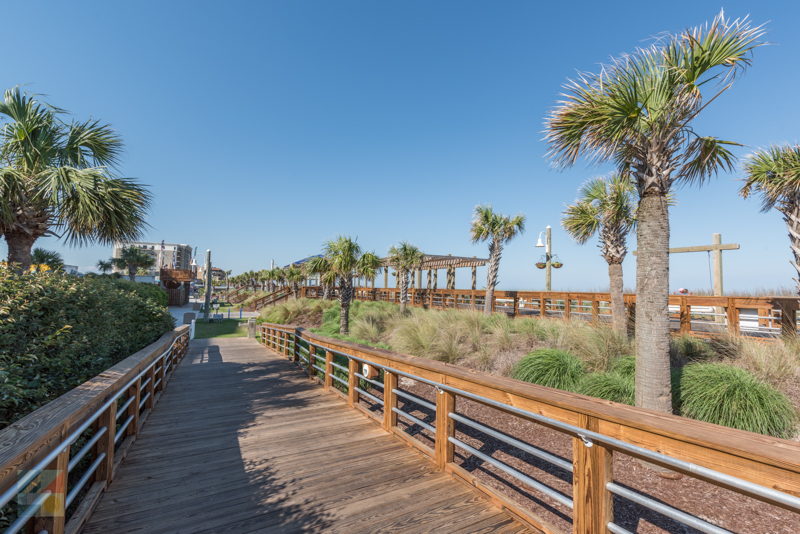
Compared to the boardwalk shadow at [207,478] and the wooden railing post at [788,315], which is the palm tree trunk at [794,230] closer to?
the wooden railing post at [788,315]

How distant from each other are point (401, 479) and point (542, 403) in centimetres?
145

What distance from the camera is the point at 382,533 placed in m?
2.27

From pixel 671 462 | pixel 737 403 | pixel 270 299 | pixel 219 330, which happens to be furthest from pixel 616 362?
A: pixel 270 299

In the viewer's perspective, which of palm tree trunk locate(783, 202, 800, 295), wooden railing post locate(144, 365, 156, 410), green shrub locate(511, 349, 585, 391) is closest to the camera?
wooden railing post locate(144, 365, 156, 410)

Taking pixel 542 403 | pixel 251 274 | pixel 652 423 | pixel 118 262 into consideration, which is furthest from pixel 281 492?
pixel 251 274

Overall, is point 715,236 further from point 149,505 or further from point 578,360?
point 149,505

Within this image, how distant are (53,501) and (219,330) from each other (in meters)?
19.6

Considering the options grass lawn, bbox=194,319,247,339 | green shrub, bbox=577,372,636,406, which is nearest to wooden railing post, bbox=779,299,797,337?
green shrub, bbox=577,372,636,406

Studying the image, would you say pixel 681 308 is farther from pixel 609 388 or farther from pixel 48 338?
pixel 48 338

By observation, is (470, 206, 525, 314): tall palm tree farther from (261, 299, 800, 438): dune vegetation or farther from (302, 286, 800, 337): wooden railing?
(261, 299, 800, 438): dune vegetation

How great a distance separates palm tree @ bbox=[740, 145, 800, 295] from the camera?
6.36 m

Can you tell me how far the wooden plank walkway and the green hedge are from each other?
920mm

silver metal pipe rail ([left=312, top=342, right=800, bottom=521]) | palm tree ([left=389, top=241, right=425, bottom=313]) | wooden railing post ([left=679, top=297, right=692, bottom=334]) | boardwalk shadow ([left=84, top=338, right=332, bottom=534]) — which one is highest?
palm tree ([left=389, top=241, right=425, bottom=313])

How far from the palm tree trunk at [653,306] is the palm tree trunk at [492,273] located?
846 cm
